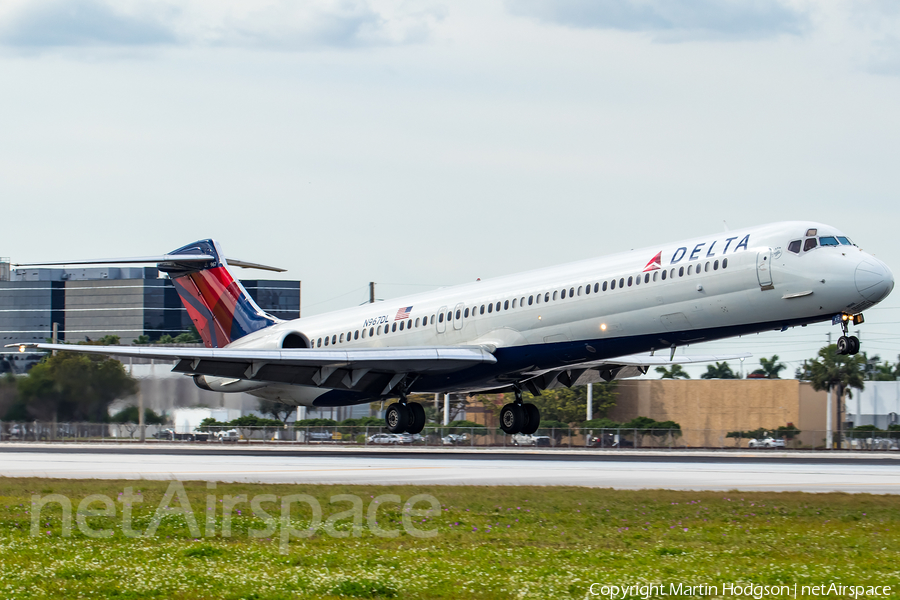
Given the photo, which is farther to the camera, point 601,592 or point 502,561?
point 502,561

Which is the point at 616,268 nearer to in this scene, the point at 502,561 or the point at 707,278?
the point at 707,278

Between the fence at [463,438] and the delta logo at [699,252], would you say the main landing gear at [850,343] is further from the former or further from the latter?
the fence at [463,438]

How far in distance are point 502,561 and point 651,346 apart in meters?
20.9

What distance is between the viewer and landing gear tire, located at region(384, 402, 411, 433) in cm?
3803

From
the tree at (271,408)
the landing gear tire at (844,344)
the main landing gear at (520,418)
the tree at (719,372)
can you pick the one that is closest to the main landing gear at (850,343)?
the landing gear tire at (844,344)

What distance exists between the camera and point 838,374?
8531 centimetres

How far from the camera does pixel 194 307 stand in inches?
1806

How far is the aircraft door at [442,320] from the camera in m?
37.9

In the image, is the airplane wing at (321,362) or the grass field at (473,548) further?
the airplane wing at (321,362)

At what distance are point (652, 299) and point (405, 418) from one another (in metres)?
10.8

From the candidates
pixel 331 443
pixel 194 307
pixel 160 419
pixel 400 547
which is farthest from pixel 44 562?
pixel 331 443

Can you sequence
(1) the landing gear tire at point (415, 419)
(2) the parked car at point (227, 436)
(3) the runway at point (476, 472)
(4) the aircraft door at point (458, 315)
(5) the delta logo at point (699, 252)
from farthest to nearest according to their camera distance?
(2) the parked car at point (227, 436), (1) the landing gear tire at point (415, 419), (4) the aircraft door at point (458, 315), (5) the delta logo at point (699, 252), (3) the runway at point (476, 472)

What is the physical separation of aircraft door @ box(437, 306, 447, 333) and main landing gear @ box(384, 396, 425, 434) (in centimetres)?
280

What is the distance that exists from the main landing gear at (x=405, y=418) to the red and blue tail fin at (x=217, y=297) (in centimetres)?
915
